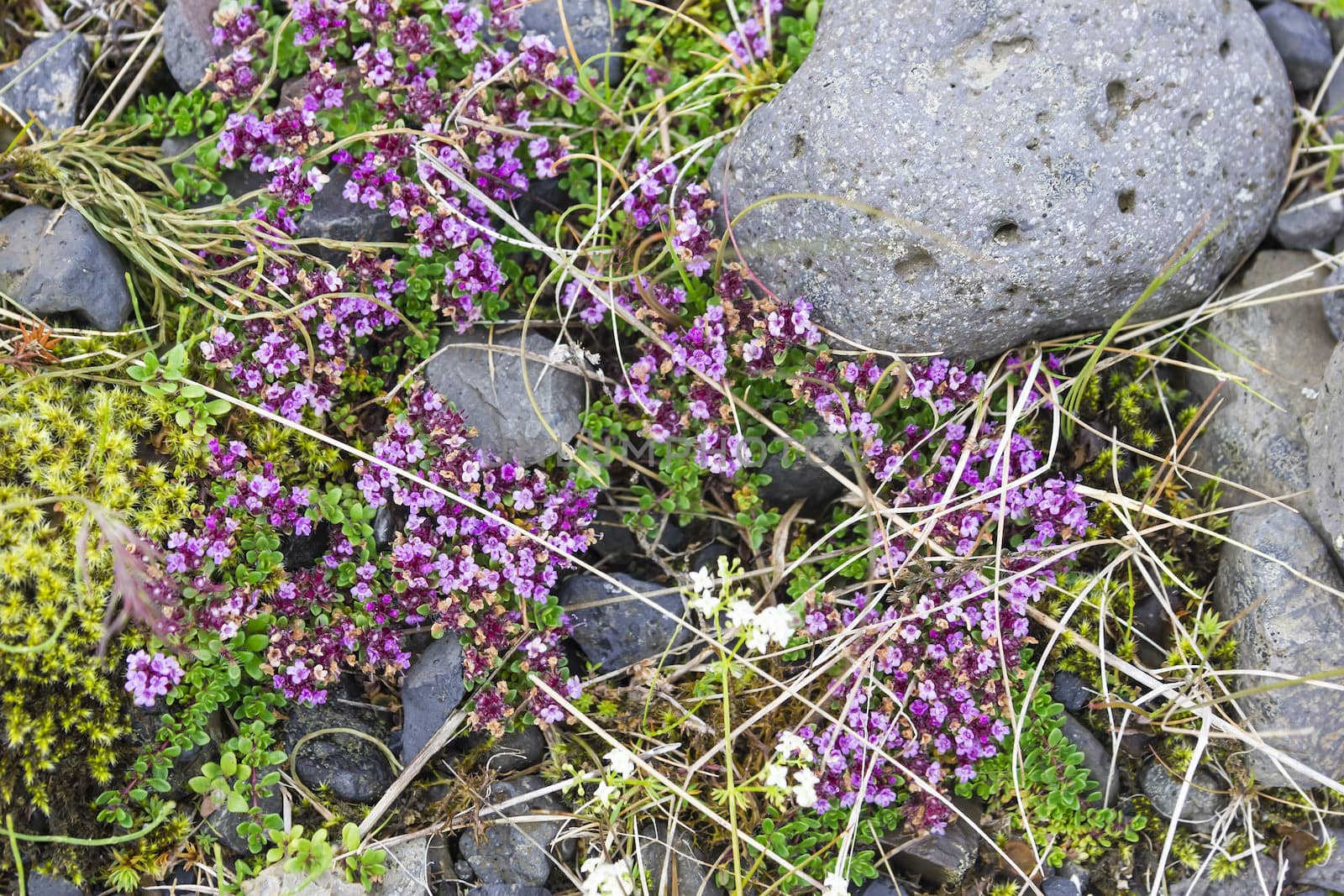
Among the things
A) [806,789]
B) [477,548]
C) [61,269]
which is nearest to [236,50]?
[61,269]

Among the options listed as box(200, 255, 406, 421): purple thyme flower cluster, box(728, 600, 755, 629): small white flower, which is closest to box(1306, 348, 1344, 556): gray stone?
box(728, 600, 755, 629): small white flower

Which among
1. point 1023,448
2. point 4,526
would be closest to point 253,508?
point 4,526

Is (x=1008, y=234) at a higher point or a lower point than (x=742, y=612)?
higher

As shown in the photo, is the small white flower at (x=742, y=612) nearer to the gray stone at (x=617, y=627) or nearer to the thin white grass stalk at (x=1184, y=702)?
the gray stone at (x=617, y=627)

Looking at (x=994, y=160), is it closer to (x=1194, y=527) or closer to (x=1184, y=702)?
(x=1194, y=527)

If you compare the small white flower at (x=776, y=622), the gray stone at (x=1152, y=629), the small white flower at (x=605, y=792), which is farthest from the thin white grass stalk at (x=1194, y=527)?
the small white flower at (x=605, y=792)

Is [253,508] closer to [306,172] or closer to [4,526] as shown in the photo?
[4,526]
